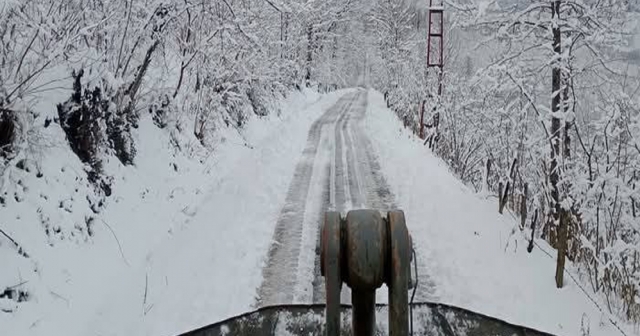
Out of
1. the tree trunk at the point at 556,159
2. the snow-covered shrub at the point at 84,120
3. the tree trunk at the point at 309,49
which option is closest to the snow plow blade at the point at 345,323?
the tree trunk at the point at 556,159

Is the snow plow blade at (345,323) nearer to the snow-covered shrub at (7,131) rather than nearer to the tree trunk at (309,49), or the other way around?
the snow-covered shrub at (7,131)

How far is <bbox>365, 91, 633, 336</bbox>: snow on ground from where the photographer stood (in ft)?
17.9

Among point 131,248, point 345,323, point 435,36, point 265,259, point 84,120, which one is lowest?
point 265,259

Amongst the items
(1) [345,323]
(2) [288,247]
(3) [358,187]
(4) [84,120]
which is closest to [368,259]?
(1) [345,323]

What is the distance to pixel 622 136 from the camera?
6.03 meters

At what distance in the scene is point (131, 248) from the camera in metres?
6.39

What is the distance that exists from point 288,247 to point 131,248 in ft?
6.12

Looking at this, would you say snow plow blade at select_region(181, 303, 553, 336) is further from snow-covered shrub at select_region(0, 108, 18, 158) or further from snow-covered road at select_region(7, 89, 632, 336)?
snow-covered shrub at select_region(0, 108, 18, 158)

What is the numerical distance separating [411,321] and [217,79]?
11.2m

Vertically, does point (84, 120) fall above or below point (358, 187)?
above

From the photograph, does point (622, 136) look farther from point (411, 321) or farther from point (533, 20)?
point (411, 321)

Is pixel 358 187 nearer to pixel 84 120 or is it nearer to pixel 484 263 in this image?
pixel 484 263

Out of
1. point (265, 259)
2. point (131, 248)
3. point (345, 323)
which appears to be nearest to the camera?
point (345, 323)

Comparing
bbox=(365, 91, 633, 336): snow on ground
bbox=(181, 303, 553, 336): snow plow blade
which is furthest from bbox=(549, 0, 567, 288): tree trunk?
bbox=(181, 303, 553, 336): snow plow blade
